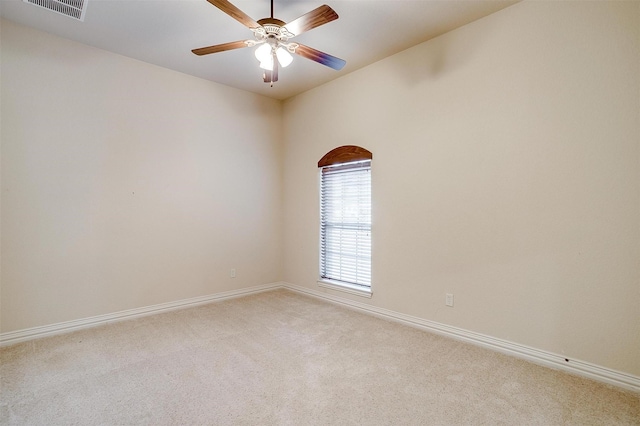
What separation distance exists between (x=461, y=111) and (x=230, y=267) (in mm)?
3482

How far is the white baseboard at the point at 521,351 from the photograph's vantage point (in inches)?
84.0

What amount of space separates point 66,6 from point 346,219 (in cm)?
344

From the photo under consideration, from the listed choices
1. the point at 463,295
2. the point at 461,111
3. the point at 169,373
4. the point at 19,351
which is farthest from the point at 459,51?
the point at 19,351

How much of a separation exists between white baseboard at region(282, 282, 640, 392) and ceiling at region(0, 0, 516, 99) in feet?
9.49

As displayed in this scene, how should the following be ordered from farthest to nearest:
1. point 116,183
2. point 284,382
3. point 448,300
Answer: point 116,183 → point 448,300 → point 284,382

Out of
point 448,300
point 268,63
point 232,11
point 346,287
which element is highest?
point 232,11

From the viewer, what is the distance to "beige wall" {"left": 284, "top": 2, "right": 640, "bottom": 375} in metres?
2.15

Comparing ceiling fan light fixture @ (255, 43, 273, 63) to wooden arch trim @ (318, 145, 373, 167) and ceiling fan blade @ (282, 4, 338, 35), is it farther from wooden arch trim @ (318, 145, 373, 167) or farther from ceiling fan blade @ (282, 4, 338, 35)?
wooden arch trim @ (318, 145, 373, 167)

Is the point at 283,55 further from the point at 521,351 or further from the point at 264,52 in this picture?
the point at 521,351

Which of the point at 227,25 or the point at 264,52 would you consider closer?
the point at 264,52

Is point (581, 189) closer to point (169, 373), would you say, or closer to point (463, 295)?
point (463, 295)

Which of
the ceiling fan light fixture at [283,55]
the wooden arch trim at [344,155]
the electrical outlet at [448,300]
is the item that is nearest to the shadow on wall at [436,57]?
the wooden arch trim at [344,155]

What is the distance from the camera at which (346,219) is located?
160 inches

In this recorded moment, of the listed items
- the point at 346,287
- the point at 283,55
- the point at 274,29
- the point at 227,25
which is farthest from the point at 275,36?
the point at 346,287
